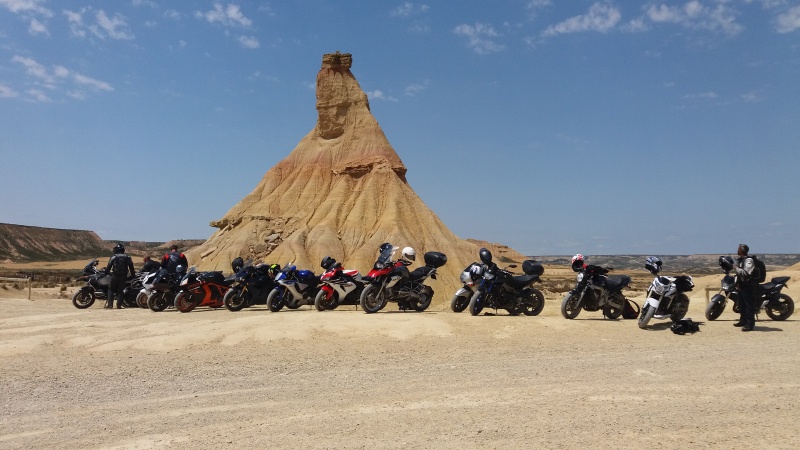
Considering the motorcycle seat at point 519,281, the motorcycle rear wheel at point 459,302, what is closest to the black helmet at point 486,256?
the motorcycle seat at point 519,281

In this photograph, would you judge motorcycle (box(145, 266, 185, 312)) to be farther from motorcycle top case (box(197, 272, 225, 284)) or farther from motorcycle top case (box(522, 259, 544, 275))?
motorcycle top case (box(522, 259, 544, 275))

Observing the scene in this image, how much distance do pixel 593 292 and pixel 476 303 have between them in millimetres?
2789

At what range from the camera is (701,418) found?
608cm

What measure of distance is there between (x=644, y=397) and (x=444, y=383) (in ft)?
8.01

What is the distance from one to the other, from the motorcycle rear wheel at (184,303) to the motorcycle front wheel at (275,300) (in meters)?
2.59

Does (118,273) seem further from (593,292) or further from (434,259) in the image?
(593,292)

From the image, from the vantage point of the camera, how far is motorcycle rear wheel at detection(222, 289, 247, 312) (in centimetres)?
1703

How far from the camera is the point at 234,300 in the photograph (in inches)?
677

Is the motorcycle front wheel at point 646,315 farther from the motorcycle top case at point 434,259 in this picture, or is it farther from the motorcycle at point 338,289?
the motorcycle at point 338,289

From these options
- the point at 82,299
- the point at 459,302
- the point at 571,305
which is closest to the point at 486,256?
the point at 459,302

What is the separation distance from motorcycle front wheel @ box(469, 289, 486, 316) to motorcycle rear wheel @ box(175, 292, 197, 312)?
8.34 metres

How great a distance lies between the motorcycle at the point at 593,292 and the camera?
1390 cm

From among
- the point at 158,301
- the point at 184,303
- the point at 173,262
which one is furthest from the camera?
the point at 173,262

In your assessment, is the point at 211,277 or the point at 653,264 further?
the point at 211,277
